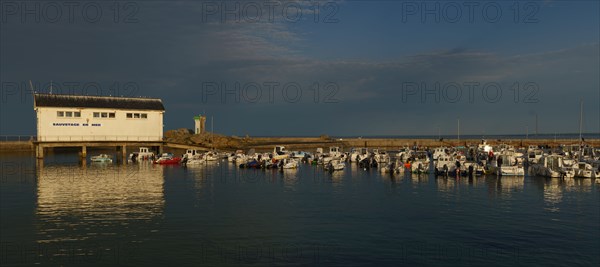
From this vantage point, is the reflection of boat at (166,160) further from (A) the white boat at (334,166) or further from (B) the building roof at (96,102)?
(A) the white boat at (334,166)

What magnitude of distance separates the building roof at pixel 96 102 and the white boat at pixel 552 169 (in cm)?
6005

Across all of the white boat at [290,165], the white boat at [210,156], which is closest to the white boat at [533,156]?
the white boat at [290,165]

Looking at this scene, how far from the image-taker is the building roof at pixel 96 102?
239ft

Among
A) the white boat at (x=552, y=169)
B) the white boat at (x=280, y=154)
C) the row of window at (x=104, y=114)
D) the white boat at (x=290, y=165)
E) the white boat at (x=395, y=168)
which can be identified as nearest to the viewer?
the white boat at (x=552, y=169)

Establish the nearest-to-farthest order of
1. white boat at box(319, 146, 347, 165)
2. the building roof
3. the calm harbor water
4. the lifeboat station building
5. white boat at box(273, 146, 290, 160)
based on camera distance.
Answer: the calm harbor water → white boat at box(319, 146, 347, 165) → the lifeboat station building → the building roof → white boat at box(273, 146, 290, 160)

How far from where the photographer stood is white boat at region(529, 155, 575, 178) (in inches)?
2060

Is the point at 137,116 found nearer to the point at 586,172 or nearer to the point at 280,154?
the point at 280,154

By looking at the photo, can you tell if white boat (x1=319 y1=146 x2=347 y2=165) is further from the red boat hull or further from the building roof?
the building roof

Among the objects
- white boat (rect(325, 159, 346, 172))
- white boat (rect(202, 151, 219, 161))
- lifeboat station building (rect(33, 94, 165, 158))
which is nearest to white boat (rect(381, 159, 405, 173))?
white boat (rect(325, 159, 346, 172))

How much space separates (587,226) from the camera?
2780cm

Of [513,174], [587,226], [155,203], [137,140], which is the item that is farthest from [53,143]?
[587,226]

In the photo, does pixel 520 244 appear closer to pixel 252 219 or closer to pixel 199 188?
pixel 252 219

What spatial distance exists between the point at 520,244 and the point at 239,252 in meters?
14.3

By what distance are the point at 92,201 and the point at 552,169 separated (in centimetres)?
4938
